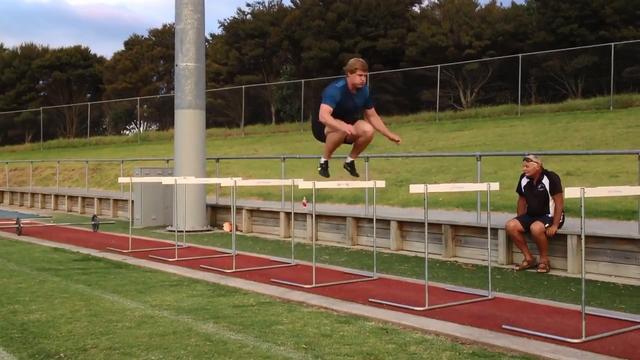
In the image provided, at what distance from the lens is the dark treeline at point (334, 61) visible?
78.2ft

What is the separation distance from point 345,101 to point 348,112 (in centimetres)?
12

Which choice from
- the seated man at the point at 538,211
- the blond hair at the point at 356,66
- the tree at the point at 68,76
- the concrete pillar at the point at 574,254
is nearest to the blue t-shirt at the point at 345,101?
the blond hair at the point at 356,66

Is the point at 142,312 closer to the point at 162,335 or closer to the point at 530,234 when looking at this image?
the point at 162,335

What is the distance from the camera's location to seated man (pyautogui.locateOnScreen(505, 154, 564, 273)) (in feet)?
31.1

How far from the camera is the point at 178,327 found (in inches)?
255

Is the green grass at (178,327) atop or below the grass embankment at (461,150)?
below

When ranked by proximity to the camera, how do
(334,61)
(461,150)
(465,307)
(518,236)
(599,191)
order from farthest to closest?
(334,61) → (461,150) → (518,236) → (465,307) → (599,191)

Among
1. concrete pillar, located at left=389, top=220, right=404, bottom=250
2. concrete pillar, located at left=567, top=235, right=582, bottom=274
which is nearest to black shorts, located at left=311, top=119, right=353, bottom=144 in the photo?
concrete pillar, located at left=567, top=235, right=582, bottom=274

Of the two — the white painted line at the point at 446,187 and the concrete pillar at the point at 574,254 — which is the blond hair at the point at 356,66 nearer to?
the white painted line at the point at 446,187

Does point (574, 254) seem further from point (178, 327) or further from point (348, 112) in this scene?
point (178, 327)

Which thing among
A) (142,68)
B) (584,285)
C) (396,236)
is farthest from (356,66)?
(142,68)

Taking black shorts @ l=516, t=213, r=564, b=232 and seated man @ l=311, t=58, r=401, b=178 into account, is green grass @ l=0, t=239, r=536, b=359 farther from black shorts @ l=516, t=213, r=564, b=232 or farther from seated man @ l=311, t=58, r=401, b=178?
black shorts @ l=516, t=213, r=564, b=232

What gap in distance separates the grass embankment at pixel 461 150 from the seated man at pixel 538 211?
261cm

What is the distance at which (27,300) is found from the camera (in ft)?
25.3
